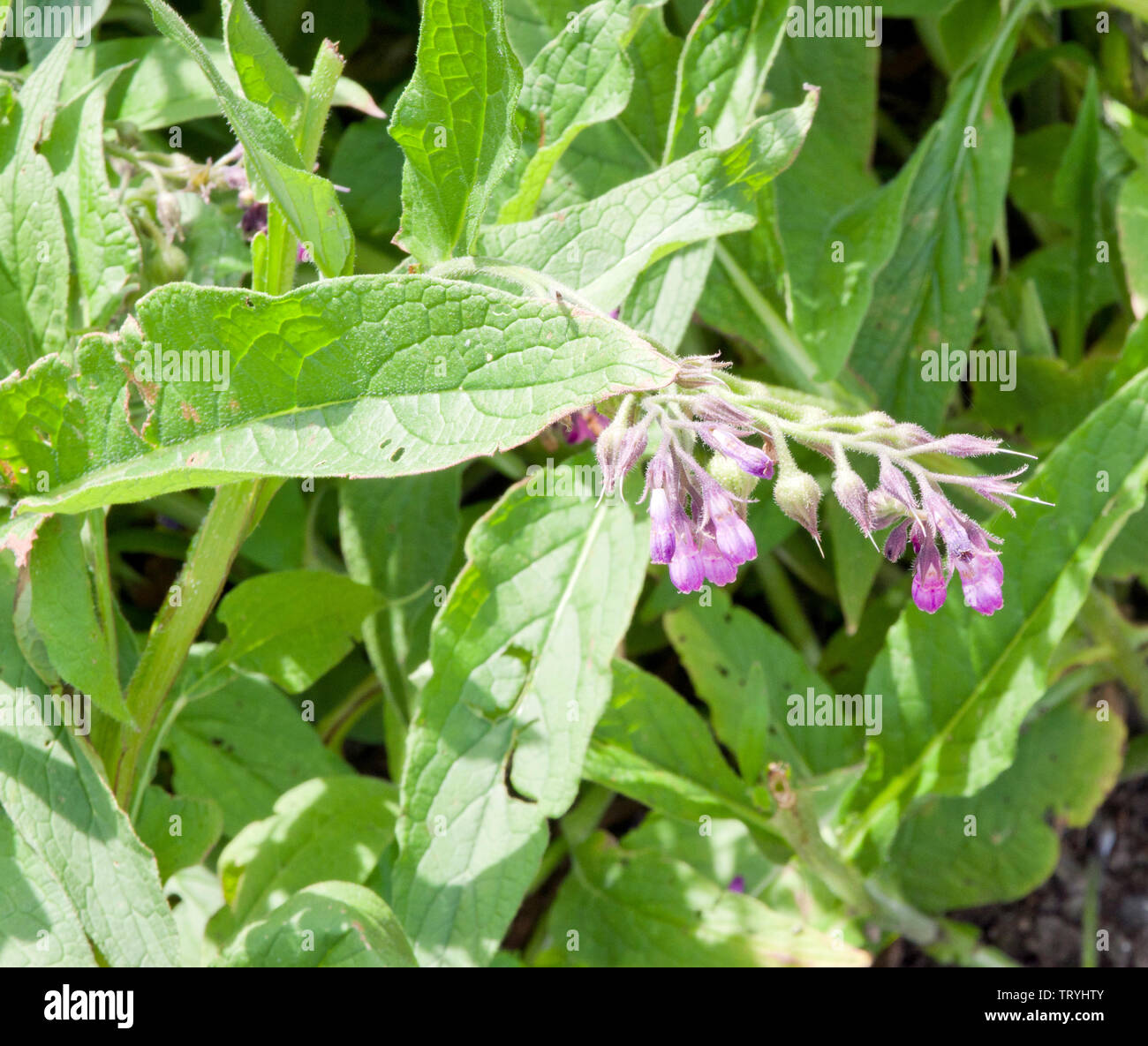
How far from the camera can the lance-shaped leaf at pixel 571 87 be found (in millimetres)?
1763

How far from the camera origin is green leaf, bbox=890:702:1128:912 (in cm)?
256

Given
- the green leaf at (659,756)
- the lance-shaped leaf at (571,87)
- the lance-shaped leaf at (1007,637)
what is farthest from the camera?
the green leaf at (659,756)

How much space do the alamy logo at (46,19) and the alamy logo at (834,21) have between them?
1509mm

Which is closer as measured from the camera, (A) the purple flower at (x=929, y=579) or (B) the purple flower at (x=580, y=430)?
(A) the purple flower at (x=929, y=579)

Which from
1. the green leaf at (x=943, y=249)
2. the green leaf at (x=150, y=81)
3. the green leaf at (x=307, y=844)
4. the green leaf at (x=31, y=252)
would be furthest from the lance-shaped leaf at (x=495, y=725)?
the green leaf at (x=150, y=81)

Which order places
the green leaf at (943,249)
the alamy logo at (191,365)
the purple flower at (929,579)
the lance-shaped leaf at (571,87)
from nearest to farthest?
1. the alamy logo at (191,365)
2. the purple flower at (929,579)
3. the lance-shaped leaf at (571,87)
4. the green leaf at (943,249)

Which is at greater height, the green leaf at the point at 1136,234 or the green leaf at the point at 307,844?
the green leaf at the point at 1136,234

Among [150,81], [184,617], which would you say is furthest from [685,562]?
[150,81]

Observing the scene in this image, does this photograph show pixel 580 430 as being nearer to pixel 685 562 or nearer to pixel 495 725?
pixel 495 725

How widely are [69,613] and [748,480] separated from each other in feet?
3.12

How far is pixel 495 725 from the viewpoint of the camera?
76.8 inches

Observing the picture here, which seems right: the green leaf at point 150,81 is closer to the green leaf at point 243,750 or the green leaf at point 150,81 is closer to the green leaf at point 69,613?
the green leaf at point 69,613

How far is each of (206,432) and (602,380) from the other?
478 millimetres
